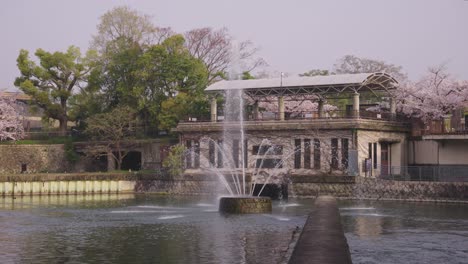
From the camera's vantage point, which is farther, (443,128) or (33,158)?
(33,158)

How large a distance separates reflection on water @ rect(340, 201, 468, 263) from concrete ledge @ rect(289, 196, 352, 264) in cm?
149

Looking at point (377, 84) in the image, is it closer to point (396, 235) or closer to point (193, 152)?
point (193, 152)

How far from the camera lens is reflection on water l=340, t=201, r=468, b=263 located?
24656 millimetres

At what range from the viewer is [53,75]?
7538cm

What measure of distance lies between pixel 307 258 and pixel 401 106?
4950 centimetres

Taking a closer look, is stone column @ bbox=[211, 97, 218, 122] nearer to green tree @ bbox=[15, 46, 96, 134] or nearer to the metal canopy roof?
the metal canopy roof

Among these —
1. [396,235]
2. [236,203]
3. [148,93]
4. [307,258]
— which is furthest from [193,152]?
[307,258]

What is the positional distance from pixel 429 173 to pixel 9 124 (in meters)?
41.1

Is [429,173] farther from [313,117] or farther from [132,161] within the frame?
[132,161]

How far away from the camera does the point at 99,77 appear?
75.4 m

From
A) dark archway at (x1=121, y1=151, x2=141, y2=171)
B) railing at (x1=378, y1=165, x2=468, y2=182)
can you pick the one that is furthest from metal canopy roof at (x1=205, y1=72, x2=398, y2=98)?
dark archway at (x1=121, y1=151, x2=141, y2=171)

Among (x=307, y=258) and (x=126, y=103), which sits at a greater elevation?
(x=126, y=103)

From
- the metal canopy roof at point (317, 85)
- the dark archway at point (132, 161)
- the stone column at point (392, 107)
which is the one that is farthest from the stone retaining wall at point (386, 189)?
the dark archway at point (132, 161)

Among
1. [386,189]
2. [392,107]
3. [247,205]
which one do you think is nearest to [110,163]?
[392,107]
